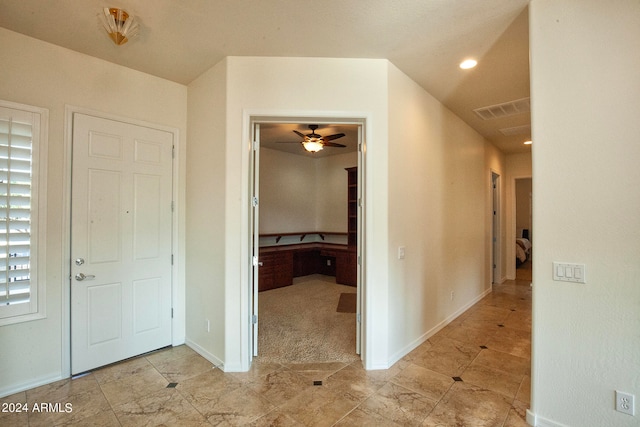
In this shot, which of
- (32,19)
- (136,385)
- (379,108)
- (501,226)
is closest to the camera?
(32,19)

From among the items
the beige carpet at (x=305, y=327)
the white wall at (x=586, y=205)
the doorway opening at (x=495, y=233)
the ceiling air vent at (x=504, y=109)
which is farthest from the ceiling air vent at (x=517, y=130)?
the beige carpet at (x=305, y=327)

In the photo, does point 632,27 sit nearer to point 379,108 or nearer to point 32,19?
point 379,108

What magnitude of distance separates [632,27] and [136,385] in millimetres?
4139

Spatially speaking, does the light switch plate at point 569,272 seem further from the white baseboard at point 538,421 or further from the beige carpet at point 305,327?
the beige carpet at point 305,327

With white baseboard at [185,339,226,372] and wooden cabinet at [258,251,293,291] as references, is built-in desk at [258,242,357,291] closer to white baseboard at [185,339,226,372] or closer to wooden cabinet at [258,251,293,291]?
wooden cabinet at [258,251,293,291]

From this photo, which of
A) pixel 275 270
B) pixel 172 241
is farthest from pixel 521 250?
pixel 172 241

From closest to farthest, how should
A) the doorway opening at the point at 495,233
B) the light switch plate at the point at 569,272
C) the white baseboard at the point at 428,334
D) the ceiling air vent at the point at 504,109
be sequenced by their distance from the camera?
1. the light switch plate at the point at 569,272
2. the white baseboard at the point at 428,334
3. the ceiling air vent at the point at 504,109
4. the doorway opening at the point at 495,233

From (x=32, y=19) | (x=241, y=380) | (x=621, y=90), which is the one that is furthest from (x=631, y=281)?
(x=32, y=19)

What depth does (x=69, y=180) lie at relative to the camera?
2520 millimetres

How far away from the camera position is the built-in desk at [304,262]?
223 inches

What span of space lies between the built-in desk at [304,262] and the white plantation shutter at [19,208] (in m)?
3.49

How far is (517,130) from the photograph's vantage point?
4617 mm

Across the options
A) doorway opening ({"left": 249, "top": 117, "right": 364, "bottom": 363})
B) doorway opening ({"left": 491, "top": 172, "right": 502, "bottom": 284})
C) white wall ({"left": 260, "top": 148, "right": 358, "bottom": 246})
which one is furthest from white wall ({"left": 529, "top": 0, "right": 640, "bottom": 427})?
white wall ({"left": 260, "top": 148, "right": 358, "bottom": 246})

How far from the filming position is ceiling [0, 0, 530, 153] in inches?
78.4
